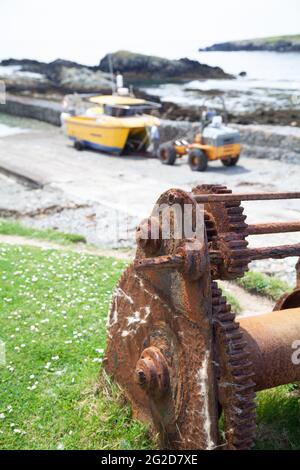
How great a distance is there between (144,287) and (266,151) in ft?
42.5

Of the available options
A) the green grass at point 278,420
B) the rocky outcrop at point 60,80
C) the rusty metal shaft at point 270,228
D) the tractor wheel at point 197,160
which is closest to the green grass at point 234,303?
the green grass at point 278,420

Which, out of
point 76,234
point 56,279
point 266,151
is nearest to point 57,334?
point 56,279

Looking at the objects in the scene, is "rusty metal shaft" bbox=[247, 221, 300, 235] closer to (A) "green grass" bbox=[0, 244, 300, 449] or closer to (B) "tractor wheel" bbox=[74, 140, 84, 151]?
(A) "green grass" bbox=[0, 244, 300, 449]

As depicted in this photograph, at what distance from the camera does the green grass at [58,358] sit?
3.73 meters

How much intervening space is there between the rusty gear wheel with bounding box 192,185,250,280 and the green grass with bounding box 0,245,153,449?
1.22 meters

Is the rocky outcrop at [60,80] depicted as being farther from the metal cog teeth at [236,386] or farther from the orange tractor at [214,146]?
the metal cog teeth at [236,386]

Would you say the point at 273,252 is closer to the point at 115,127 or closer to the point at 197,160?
the point at 197,160

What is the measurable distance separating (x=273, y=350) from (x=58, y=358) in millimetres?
2204

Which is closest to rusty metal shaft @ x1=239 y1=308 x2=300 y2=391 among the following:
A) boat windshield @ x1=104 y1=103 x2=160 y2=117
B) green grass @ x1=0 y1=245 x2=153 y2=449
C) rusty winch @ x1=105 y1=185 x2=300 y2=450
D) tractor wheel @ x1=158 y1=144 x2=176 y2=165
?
rusty winch @ x1=105 y1=185 x2=300 y2=450

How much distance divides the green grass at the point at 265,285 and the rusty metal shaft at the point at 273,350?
338cm

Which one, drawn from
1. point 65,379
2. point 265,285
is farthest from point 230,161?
point 65,379

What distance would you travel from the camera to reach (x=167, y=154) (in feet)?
50.0

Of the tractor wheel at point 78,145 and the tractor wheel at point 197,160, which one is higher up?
the tractor wheel at point 197,160

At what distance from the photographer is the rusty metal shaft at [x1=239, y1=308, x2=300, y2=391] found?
315 cm
